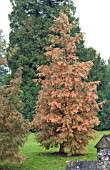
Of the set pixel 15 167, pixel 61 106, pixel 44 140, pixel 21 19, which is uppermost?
pixel 21 19

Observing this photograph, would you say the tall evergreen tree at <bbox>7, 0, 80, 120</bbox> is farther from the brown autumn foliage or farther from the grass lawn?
the brown autumn foliage

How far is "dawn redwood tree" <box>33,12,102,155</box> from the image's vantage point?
1260cm

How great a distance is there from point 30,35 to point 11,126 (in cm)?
1288

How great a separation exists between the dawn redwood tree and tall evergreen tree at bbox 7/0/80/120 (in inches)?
314

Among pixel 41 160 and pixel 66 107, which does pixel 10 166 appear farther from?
pixel 66 107

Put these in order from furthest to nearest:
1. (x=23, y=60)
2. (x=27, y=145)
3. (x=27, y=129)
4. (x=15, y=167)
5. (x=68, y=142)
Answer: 1. (x=23, y=60)
2. (x=27, y=145)
3. (x=68, y=142)
4. (x=15, y=167)
5. (x=27, y=129)

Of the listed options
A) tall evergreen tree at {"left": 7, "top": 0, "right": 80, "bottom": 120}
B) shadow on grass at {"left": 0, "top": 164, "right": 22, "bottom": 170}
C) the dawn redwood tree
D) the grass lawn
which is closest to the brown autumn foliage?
shadow on grass at {"left": 0, "top": 164, "right": 22, "bottom": 170}

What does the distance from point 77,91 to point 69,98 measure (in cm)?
41

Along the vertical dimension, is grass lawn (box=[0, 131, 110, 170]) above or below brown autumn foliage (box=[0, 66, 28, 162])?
below

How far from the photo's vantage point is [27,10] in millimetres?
22500

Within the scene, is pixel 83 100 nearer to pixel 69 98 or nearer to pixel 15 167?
pixel 69 98

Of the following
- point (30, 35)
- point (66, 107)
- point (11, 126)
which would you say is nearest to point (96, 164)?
point (11, 126)

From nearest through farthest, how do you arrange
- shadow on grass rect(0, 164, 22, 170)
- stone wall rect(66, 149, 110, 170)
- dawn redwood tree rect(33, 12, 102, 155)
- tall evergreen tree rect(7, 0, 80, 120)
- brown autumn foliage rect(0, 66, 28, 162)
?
stone wall rect(66, 149, 110, 170) < brown autumn foliage rect(0, 66, 28, 162) < shadow on grass rect(0, 164, 22, 170) < dawn redwood tree rect(33, 12, 102, 155) < tall evergreen tree rect(7, 0, 80, 120)

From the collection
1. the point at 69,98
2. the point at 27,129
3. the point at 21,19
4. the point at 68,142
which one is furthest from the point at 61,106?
the point at 21,19
